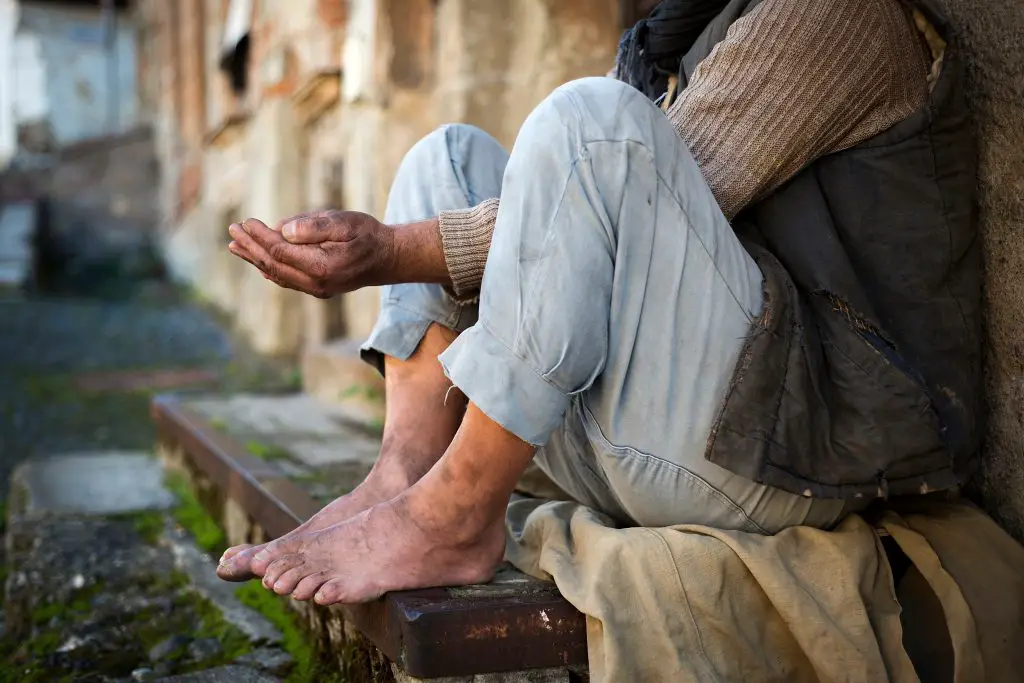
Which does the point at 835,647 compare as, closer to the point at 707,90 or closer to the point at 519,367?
the point at 519,367

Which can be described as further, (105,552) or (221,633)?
(105,552)

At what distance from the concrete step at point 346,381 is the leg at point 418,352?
1.62 meters

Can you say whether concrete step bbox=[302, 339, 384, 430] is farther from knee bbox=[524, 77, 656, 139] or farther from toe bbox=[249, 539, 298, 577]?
knee bbox=[524, 77, 656, 139]

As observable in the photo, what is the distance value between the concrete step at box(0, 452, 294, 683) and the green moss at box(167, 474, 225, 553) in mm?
19

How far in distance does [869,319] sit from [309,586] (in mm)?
872

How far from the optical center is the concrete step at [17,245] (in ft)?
32.9

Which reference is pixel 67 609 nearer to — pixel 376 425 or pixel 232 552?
pixel 232 552

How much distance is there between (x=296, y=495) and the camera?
207 cm

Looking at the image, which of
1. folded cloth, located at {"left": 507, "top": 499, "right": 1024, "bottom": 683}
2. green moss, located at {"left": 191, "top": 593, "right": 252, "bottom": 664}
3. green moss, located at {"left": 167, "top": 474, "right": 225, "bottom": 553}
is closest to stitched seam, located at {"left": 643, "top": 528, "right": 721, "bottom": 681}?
folded cloth, located at {"left": 507, "top": 499, "right": 1024, "bottom": 683}

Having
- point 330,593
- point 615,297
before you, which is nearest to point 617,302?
point 615,297

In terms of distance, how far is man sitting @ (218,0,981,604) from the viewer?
1287 millimetres

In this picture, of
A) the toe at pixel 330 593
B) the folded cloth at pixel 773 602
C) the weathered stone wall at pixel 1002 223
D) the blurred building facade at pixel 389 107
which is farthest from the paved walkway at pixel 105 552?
the weathered stone wall at pixel 1002 223

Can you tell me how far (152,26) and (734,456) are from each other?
14.8 metres

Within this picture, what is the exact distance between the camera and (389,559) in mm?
1399
